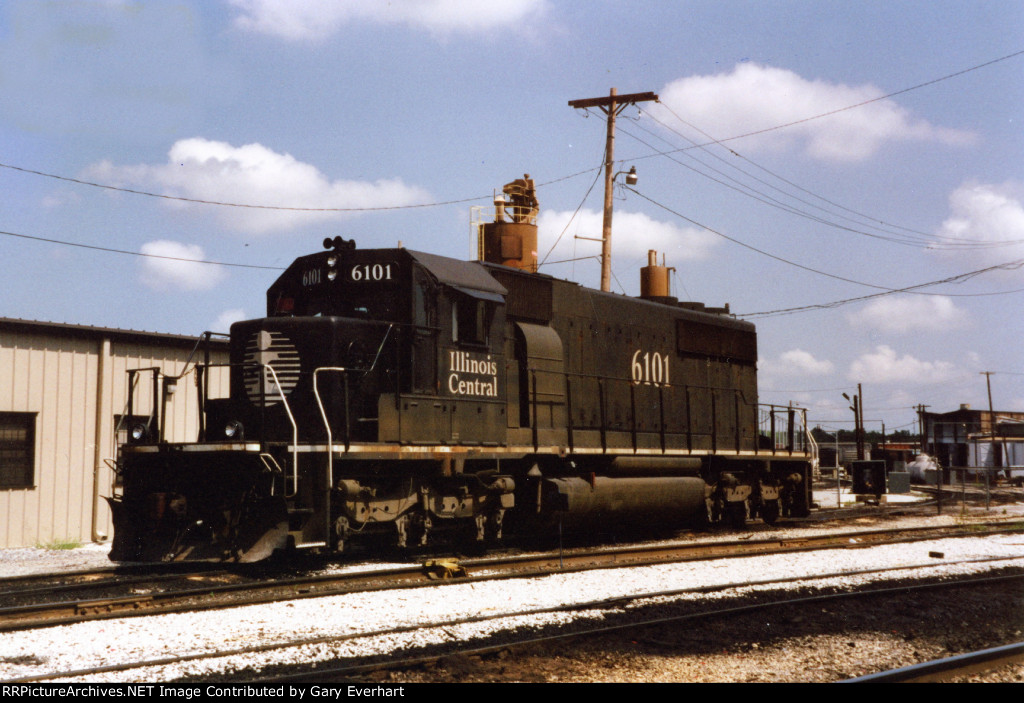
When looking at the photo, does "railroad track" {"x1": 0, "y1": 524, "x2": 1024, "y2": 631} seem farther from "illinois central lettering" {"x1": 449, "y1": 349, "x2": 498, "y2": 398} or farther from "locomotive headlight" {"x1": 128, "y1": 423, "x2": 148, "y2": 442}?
"illinois central lettering" {"x1": 449, "y1": 349, "x2": 498, "y2": 398}

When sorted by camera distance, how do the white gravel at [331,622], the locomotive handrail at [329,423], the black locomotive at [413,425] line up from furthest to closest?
the black locomotive at [413,425] < the locomotive handrail at [329,423] < the white gravel at [331,622]

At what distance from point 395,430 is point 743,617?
441 centimetres

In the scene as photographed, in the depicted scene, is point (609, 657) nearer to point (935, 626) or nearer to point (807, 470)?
point (935, 626)

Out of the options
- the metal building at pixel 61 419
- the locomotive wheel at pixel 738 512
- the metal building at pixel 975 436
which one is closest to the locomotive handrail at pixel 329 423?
the metal building at pixel 61 419

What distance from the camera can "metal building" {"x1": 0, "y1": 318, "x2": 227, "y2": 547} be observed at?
14.9 meters

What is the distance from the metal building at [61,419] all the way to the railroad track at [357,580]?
5.93 meters

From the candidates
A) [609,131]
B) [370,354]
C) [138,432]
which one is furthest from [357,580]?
[609,131]

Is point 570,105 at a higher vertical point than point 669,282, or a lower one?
higher

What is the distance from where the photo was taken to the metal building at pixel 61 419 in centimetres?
1491

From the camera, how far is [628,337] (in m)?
15.3

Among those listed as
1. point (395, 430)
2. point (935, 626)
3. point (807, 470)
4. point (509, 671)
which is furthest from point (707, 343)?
point (509, 671)

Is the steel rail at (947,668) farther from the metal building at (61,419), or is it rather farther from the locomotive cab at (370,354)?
the metal building at (61,419)
